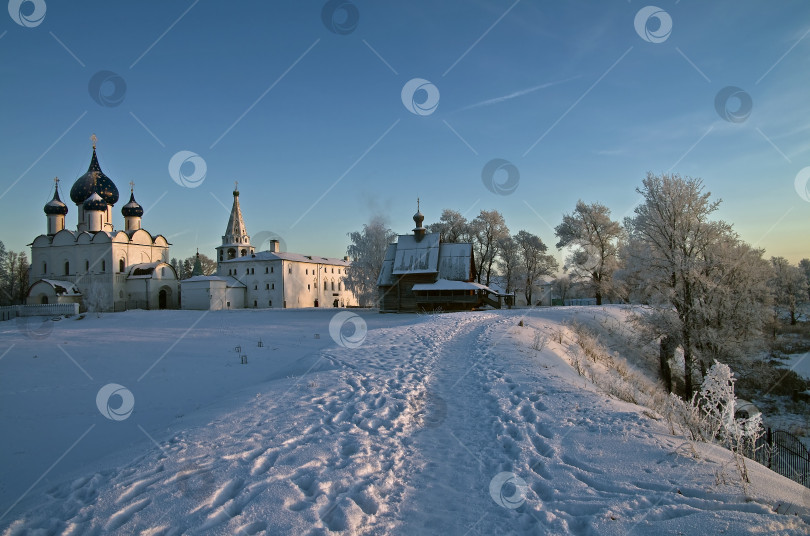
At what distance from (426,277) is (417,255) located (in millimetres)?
2315

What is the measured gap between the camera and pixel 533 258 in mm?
49188

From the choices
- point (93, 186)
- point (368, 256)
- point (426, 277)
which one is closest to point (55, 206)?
point (93, 186)

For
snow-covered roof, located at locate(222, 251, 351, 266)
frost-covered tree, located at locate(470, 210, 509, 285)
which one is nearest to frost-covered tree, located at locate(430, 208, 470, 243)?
frost-covered tree, located at locate(470, 210, 509, 285)

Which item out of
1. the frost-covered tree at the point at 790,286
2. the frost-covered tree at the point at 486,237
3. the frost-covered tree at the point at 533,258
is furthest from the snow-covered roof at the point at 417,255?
the frost-covered tree at the point at 790,286

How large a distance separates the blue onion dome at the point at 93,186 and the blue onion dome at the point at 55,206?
154cm

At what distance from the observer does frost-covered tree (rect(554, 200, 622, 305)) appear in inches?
1548

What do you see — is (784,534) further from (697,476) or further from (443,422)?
(443,422)

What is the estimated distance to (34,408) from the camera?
1008 cm

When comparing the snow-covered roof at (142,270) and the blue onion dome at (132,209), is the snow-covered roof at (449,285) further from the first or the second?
the blue onion dome at (132,209)

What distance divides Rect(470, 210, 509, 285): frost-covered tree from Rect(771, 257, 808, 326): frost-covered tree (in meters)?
24.2

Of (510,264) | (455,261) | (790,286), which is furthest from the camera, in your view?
(510,264)

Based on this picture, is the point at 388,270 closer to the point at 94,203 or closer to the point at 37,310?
the point at 37,310

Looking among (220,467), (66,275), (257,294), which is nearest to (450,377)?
(220,467)

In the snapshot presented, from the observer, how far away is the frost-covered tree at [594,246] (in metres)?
39.3
